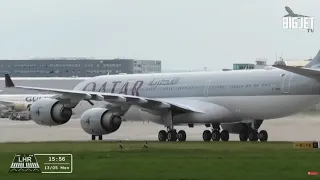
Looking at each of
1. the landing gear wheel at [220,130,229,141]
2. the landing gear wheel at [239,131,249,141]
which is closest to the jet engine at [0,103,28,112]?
the landing gear wheel at [220,130,229,141]

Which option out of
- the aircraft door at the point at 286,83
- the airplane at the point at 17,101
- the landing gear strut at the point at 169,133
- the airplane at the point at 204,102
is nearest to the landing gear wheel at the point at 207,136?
the airplane at the point at 204,102

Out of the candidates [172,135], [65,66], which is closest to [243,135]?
[172,135]

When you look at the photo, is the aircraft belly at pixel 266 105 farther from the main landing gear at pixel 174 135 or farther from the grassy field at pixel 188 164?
the grassy field at pixel 188 164

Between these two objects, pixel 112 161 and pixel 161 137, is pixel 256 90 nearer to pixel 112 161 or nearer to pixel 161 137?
pixel 161 137

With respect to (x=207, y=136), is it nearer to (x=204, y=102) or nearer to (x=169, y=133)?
(x=204, y=102)

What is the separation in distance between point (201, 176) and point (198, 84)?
70.5ft

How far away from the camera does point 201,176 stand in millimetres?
18766

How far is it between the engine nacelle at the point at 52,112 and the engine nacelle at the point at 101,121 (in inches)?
38.7

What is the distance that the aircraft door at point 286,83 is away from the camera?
118ft

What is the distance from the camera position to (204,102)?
39406 millimetres

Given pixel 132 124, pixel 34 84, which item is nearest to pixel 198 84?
pixel 132 124

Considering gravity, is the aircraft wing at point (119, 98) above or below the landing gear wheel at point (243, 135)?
above

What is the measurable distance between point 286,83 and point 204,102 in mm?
4934

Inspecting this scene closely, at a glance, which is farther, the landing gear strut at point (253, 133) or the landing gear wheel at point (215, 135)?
the landing gear wheel at point (215, 135)
